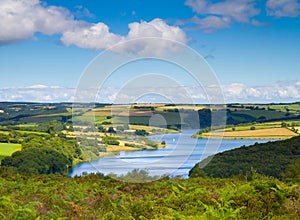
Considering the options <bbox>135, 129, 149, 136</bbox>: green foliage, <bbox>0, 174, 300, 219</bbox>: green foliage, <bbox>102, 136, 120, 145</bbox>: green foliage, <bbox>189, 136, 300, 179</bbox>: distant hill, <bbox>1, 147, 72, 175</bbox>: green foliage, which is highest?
<bbox>135, 129, 149, 136</bbox>: green foliage

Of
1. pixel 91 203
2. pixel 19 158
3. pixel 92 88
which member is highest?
pixel 92 88

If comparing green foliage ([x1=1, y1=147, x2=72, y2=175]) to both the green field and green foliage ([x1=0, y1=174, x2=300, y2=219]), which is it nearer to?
the green field

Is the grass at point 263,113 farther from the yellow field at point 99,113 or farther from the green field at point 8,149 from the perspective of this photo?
the yellow field at point 99,113

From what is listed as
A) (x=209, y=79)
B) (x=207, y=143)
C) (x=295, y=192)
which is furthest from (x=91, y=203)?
(x=207, y=143)

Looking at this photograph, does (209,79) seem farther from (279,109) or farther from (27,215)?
(279,109)

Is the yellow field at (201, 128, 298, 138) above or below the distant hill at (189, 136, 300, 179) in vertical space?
above

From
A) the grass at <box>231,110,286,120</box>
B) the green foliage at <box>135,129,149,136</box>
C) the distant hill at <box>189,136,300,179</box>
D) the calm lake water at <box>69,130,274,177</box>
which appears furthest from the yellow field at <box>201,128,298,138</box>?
the calm lake water at <box>69,130,274,177</box>

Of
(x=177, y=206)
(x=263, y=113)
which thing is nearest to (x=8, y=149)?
(x=263, y=113)

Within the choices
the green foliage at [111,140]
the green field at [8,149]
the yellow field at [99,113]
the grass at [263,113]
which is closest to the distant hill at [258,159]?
the yellow field at [99,113]

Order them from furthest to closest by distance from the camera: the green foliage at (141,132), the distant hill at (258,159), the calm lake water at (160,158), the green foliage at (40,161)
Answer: the green foliage at (40,161) < the distant hill at (258,159) < the green foliage at (141,132) < the calm lake water at (160,158)
